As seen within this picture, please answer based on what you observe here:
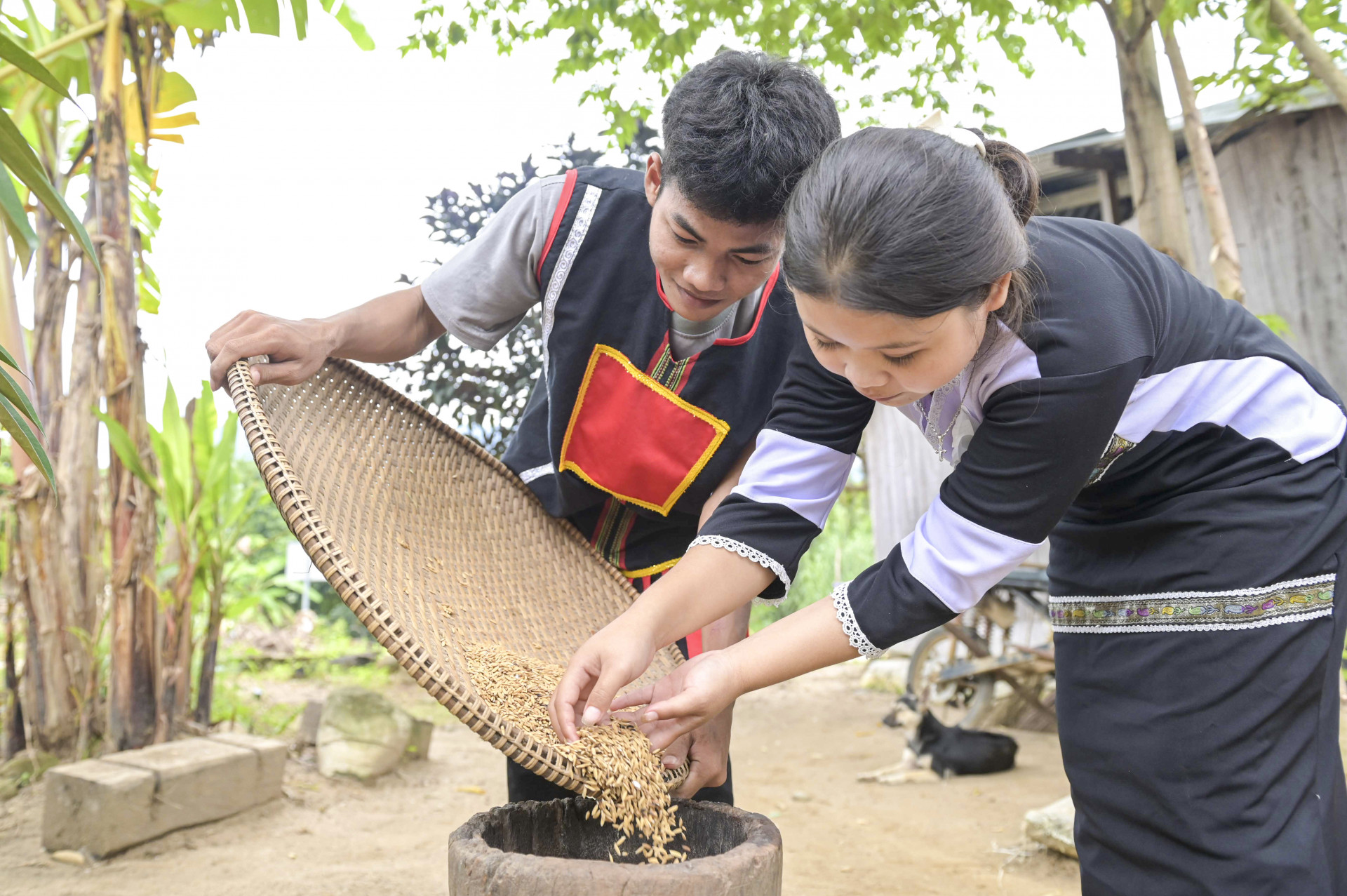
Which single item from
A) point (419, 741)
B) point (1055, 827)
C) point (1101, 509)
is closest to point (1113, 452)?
point (1101, 509)

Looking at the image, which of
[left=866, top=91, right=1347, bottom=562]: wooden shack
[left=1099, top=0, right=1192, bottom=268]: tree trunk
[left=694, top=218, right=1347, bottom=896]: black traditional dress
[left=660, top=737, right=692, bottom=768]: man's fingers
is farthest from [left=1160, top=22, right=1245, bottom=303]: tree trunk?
[left=660, top=737, right=692, bottom=768]: man's fingers

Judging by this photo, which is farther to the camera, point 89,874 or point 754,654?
point 89,874

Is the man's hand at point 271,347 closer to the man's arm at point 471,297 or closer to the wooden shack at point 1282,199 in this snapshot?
the man's arm at point 471,297

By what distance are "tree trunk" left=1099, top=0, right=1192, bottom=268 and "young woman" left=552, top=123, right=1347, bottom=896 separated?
232 cm

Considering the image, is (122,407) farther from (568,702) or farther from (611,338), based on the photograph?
(568,702)

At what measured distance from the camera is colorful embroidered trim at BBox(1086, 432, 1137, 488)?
141 centimetres

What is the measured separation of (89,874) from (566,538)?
1952 millimetres

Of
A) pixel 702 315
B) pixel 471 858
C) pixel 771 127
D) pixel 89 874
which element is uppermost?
pixel 771 127

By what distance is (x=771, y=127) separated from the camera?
5.24 ft

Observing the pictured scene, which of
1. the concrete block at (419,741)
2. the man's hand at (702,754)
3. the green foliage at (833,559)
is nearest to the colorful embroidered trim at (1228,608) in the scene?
the man's hand at (702,754)

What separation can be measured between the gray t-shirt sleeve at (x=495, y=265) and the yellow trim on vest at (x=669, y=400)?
212 millimetres

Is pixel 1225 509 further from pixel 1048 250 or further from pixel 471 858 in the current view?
pixel 471 858

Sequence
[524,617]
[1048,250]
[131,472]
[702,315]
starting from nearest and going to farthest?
[1048,250] → [702,315] → [524,617] → [131,472]

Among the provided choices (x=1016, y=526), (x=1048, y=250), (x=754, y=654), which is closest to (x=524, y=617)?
(x=754, y=654)
